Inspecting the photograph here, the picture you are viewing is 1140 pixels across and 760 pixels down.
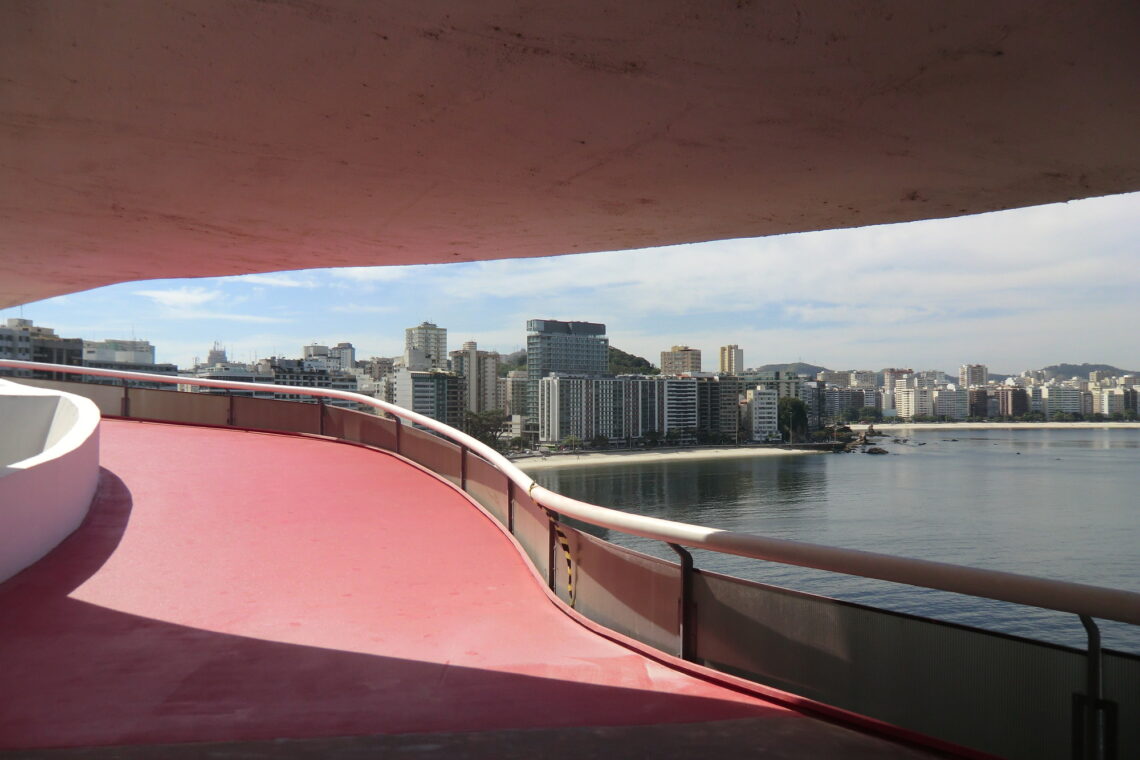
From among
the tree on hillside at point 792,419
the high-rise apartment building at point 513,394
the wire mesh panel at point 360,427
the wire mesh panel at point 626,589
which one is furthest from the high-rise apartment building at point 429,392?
the wire mesh panel at point 626,589

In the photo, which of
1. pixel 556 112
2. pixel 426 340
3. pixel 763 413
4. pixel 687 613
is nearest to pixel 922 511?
pixel 687 613

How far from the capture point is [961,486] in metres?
80.4

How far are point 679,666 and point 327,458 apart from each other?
7346 mm

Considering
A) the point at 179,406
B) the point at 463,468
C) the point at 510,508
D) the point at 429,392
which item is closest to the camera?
the point at 510,508

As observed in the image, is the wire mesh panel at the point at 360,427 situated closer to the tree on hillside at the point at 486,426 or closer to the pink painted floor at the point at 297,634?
the pink painted floor at the point at 297,634

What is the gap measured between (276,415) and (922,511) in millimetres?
65479

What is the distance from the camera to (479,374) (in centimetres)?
16188

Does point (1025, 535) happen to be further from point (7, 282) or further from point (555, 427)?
point (555, 427)

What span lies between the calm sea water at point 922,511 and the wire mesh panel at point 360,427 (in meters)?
14.4

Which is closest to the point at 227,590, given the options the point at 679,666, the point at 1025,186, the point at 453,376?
the point at 679,666

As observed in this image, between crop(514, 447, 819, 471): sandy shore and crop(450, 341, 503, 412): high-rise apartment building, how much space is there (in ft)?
148

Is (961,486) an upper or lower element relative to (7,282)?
lower

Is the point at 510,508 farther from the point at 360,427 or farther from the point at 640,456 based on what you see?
the point at 640,456

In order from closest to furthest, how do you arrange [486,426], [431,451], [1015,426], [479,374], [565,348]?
1. [431,451]
2. [486,426]
3. [479,374]
4. [565,348]
5. [1015,426]
